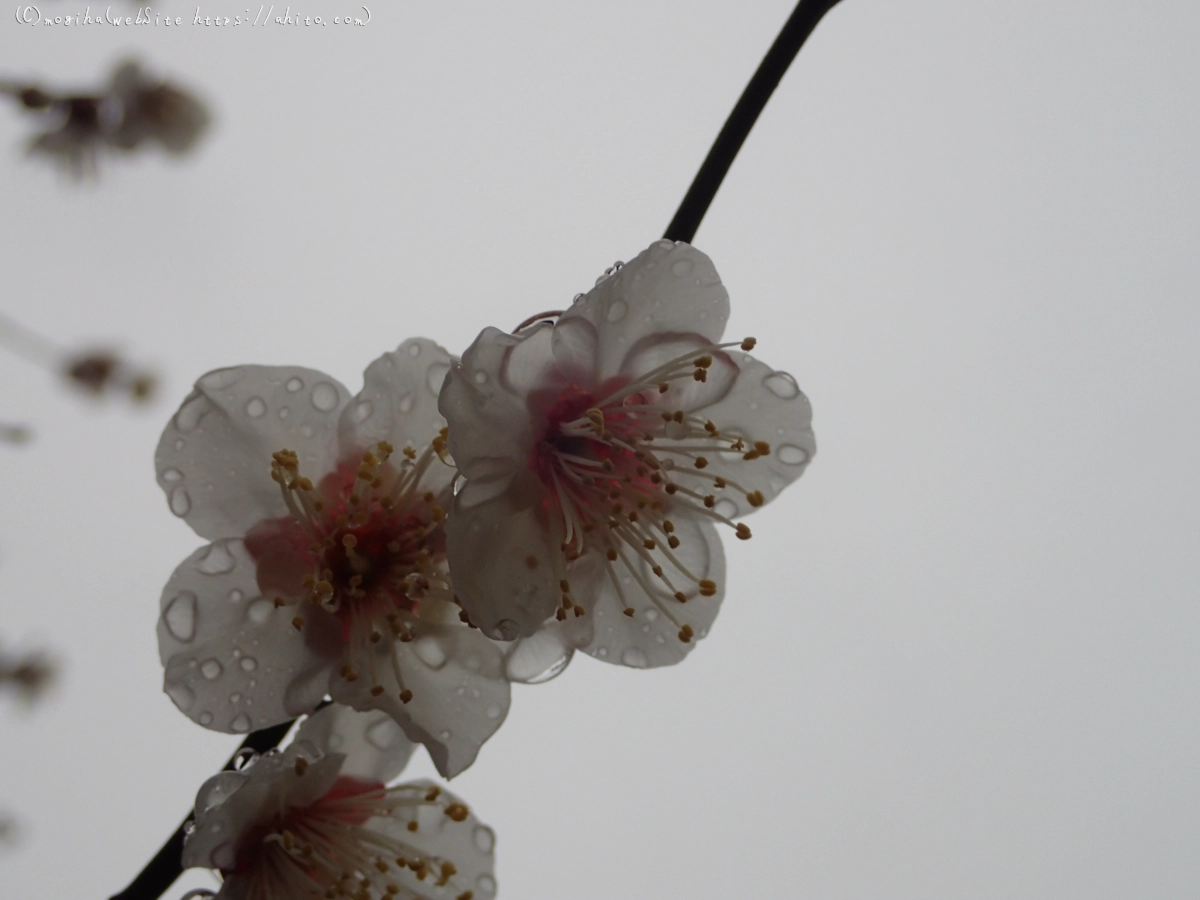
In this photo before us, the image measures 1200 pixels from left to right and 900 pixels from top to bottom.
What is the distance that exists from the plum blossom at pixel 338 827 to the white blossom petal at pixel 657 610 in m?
0.24

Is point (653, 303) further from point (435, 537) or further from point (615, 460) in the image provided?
point (435, 537)

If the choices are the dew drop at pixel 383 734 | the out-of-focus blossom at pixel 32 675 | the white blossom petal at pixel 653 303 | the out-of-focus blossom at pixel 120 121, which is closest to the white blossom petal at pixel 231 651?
the dew drop at pixel 383 734

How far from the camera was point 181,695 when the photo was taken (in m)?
0.75

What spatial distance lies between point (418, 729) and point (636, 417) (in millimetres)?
369

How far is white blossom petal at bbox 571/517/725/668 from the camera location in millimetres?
857

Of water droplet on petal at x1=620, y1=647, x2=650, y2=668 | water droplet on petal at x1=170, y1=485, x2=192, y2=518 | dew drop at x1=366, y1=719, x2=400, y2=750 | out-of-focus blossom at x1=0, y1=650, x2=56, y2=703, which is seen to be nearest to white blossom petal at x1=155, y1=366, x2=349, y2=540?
water droplet on petal at x1=170, y1=485, x2=192, y2=518

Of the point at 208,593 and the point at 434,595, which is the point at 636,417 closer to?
the point at 434,595

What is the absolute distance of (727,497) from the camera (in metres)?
0.89

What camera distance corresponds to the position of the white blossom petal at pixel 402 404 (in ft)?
2.81

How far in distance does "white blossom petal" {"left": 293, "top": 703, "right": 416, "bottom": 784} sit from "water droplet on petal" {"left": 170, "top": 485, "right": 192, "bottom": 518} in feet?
0.77

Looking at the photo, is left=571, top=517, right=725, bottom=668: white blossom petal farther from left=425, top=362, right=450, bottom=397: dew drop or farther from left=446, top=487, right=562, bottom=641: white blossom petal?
left=425, top=362, right=450, bottom=397: dew drop

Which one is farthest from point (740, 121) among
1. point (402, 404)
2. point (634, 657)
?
point (634, 657)

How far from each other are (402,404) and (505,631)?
0.29m

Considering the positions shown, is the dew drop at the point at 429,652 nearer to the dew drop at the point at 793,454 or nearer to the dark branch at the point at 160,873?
the dark branch at the point at 160,873
